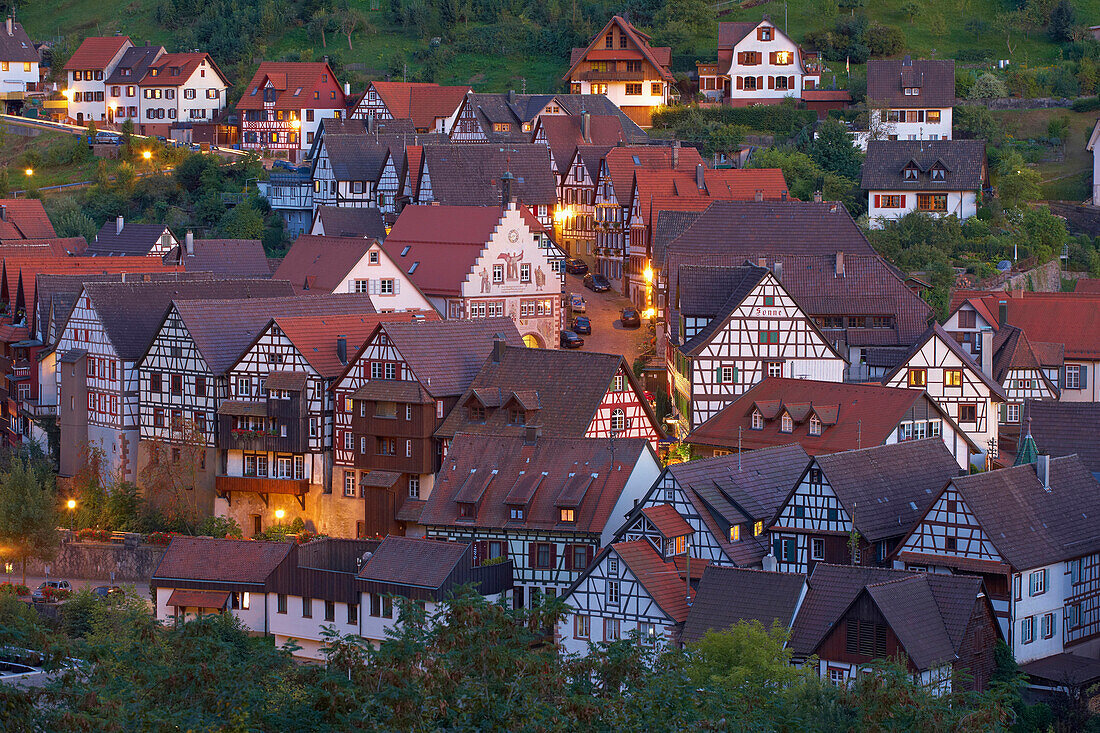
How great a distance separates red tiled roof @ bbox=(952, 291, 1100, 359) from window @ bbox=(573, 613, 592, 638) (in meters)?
27.9

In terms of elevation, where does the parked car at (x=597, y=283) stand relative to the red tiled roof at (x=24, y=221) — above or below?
below

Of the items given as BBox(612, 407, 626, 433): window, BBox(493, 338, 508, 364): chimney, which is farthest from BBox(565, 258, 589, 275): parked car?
BBox(612, 407, 626, 433): window

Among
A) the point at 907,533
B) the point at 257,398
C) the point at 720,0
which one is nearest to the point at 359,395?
the point at 257,398

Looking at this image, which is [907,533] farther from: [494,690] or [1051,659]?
[494,690]

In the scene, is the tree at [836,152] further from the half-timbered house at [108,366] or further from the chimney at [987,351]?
the half-timbered house at [108,366]

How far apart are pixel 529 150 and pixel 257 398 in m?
33.7

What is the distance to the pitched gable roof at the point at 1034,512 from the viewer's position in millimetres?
56062

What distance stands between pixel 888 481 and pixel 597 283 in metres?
37.7

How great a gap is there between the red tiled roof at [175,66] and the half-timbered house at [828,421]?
7475 cm

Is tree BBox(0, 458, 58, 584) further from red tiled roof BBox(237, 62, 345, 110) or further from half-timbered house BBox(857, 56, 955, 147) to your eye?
red tiled roof BBox(237, 62, 345, 110)

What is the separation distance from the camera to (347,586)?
61.0 metres

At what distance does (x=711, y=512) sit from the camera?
57.6 metres

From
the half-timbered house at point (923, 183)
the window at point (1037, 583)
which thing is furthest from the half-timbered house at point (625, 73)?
the window at point (1037, 583)

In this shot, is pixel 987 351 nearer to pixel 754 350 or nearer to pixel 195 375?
pixel 754 350
